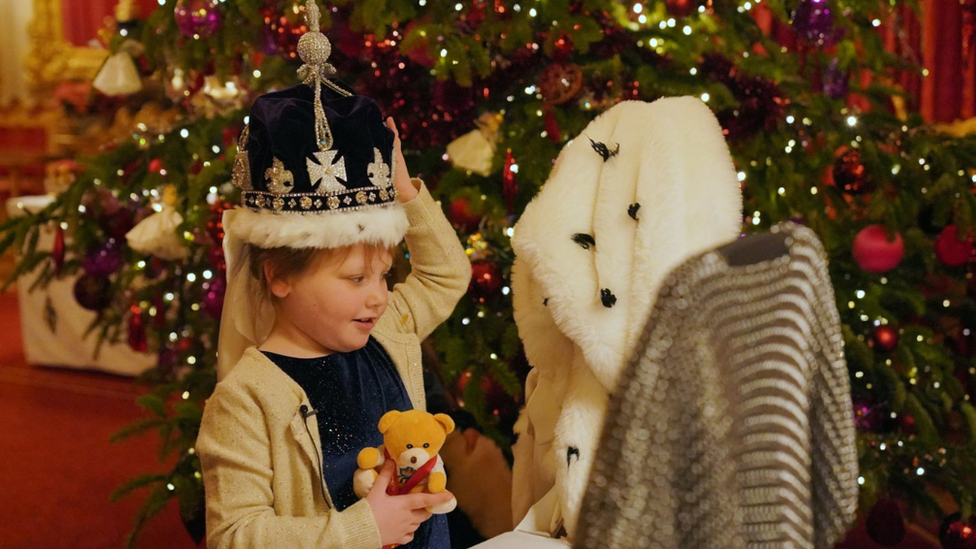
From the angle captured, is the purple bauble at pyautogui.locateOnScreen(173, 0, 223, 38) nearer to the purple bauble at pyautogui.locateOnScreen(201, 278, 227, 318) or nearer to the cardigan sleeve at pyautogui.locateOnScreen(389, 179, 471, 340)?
the purple bauble at pyautogui.locateOnScreen(201, 278, 227, 318)

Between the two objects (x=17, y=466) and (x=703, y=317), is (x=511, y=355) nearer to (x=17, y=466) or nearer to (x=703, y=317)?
(x=703, y=317)

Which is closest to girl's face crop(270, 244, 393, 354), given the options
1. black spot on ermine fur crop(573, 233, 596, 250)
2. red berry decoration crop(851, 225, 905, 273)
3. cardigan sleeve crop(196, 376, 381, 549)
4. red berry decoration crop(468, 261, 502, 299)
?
cardigan sleeve crop(196, 376, 381, 549)

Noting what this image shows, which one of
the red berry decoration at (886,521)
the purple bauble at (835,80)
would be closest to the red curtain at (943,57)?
the purple bauble at (835,80)

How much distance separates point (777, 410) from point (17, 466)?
10.3 feet

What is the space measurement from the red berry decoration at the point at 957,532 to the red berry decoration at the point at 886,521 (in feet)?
0.32

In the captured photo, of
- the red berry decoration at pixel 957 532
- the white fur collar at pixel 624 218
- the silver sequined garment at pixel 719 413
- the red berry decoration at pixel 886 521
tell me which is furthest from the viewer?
the red berry decoration at pixel 886 521

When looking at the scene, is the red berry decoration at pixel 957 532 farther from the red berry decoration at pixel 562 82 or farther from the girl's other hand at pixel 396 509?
the girl's other hand at pixel 396 509

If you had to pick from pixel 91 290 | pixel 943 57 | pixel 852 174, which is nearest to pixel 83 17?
pixel 91 290

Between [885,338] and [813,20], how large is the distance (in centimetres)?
80

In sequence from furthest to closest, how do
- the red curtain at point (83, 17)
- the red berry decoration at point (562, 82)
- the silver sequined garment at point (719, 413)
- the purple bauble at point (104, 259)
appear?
1. the red curtain at point (83, 17)
2. the purple bauble at point (104, 259)
3. the red berry decoration at point (562, 82)
4. the silver sequined garment at point (719, 413)

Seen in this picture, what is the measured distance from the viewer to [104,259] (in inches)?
103

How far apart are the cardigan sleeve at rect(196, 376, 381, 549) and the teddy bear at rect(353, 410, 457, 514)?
0.05 meters

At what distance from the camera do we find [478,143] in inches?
88.2

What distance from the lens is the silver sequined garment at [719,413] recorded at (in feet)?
2.56
